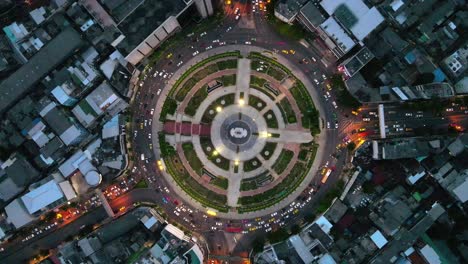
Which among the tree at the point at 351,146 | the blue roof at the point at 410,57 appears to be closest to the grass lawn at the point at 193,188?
the tree at the point at 351,146

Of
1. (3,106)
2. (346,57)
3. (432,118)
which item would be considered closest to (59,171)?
(3,106)

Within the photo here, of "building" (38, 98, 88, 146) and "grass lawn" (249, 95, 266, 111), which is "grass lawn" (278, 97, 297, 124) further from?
"building" (38, 98, 88, 146)

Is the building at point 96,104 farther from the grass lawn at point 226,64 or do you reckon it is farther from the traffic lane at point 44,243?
the grass lawn at point 226,64

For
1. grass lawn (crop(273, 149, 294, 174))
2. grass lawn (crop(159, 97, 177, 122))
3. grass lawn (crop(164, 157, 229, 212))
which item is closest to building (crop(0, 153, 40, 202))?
grass lawn (crop(164, 157, 229, 212))

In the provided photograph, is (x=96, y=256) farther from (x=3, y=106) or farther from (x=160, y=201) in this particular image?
(x=3, y=106)

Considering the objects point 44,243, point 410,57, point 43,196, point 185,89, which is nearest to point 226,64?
point 185,89

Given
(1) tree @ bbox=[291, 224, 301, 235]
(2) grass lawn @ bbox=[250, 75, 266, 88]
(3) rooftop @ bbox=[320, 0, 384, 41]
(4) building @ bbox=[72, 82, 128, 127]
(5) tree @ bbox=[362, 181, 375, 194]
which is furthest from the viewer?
(2) grass lawn @ bbox=[250, 75, 266, 88]
